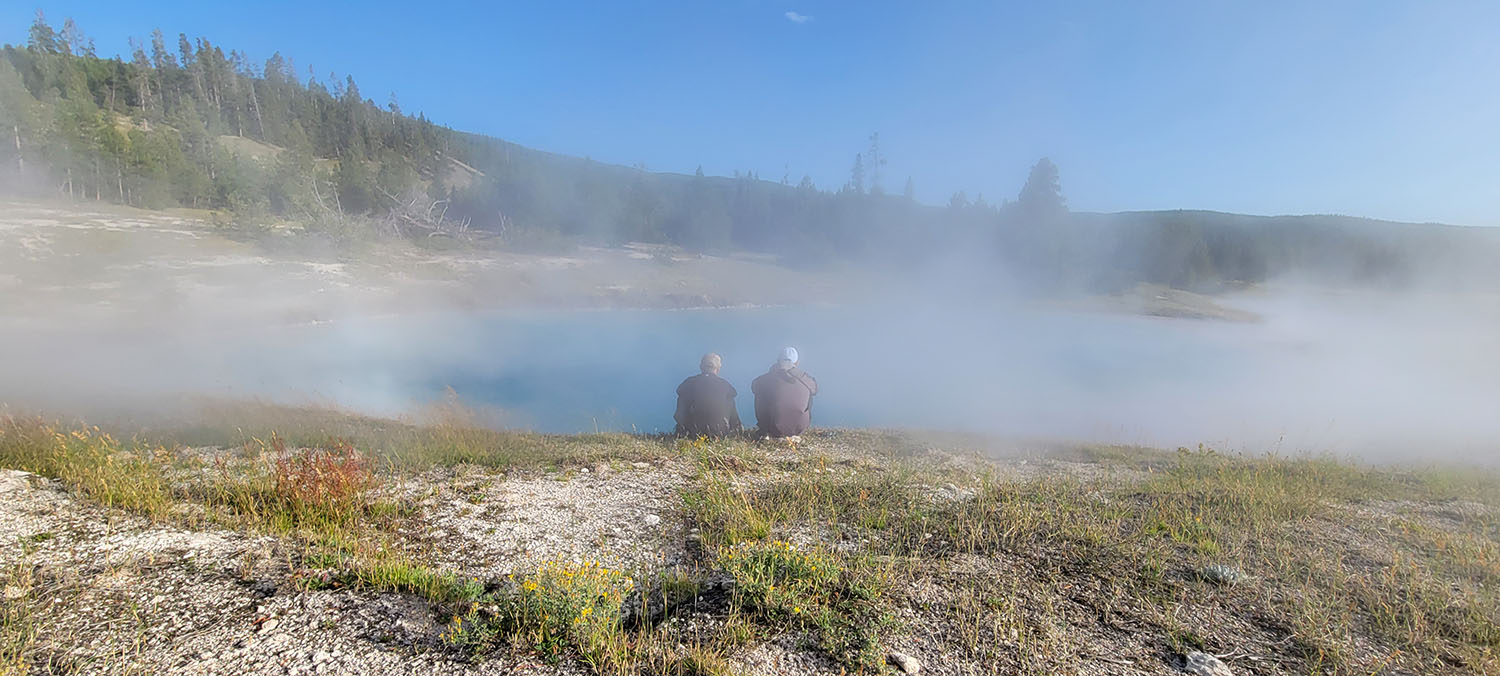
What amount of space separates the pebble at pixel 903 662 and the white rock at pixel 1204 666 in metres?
1.36

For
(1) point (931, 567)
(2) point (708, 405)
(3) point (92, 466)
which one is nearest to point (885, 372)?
(2) point (708, 405)

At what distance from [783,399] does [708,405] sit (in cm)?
103

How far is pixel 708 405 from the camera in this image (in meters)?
8.08

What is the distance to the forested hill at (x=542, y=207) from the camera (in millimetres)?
38219

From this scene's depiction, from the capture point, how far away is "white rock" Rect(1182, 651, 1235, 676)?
293cm

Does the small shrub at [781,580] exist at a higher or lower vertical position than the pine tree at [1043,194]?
lower

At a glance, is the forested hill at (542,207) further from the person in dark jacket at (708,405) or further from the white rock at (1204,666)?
the white rock at (1204,666)

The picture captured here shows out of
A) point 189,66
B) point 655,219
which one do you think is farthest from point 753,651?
point 189,66

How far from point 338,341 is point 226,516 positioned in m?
18.4

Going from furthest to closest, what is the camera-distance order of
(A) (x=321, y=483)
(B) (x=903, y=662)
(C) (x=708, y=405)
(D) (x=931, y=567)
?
(C) (x=708, y=405) < (A) (x=321, y=483) < (D) (x=931, y=567) < (B) (x=903, y=662)

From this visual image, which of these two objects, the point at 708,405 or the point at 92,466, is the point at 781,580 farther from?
the point at 92,466

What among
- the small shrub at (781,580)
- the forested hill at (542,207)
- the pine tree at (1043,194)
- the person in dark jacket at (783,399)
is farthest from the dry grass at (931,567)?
the pine tree at (1043,194)

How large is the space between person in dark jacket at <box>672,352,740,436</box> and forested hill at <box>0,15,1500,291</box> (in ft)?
105

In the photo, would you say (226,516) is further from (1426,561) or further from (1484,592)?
(1426,561)
